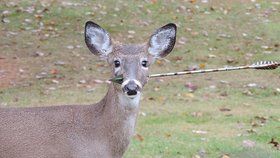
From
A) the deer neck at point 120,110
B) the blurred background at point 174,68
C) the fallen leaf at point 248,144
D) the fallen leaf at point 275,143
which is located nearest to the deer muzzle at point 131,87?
the deer neck at point 120,110

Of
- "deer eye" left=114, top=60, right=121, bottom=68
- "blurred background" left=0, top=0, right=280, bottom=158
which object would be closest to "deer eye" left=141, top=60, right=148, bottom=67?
"deer eye" left=114, top=60, right=121, bottom=68

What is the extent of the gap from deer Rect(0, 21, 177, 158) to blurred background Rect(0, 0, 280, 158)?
2.84m

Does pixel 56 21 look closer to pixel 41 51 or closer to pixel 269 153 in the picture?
pixel 41 51

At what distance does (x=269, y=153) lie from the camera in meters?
8.93

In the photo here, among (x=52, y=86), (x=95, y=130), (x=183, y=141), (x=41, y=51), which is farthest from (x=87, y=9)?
(x=95, y=130)

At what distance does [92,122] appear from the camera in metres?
6.08

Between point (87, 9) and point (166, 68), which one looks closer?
point (166, 68)

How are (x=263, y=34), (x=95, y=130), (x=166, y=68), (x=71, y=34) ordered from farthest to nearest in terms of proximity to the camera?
(x=263, y=34) < (x=71, y=34) < (x=166, y=68) < (x=95, y=130)

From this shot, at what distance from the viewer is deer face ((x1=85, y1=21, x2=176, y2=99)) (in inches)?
227

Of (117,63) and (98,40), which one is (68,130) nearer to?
(117,63)

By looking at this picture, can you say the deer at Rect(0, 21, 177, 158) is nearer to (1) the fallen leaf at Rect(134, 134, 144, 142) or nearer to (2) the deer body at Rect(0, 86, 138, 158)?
(2) the deer body at Rect(0, 86, 138, 158)

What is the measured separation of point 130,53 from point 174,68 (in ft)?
29.3

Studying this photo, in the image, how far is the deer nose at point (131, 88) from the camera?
564 cm

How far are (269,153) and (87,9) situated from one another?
9.97 meters
